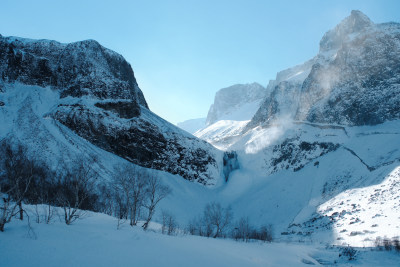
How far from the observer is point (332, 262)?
19688 mm

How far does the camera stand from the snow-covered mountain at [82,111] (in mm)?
54969

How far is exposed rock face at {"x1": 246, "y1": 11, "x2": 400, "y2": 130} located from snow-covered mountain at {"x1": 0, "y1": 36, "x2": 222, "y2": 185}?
1443 inches

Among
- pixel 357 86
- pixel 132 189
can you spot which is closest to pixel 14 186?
pixel 132 189

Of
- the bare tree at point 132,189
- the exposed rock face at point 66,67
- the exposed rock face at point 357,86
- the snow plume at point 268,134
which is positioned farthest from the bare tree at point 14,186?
the exposed rock face at point 357,86

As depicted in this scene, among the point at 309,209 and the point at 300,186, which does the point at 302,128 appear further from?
the point at 309,209

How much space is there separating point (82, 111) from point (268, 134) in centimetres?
5673

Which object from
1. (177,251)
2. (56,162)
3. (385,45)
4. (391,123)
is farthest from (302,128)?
(177,251)

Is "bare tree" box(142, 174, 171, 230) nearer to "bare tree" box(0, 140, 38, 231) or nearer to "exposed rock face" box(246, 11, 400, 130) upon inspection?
"bare tree" box(0, 140, 38, 231)

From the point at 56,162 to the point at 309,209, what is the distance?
153ft

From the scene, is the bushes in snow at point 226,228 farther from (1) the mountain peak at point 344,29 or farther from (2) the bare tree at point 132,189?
(1) the mountain peak at point 344,29

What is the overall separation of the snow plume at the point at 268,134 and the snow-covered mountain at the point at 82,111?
1319cm

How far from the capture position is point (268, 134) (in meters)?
82.7

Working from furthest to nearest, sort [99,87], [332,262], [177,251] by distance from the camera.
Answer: [99,87], [332,262], [177,251]

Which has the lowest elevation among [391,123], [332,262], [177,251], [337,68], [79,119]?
[332,262]
